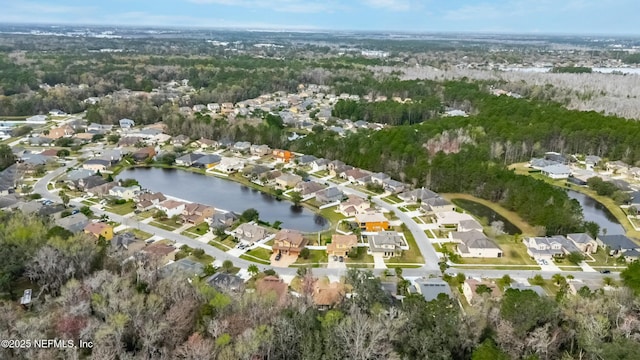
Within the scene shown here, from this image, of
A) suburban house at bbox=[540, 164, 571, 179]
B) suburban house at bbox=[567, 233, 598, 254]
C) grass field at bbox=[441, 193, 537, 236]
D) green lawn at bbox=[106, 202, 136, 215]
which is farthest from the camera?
suburban house at bbox=[540, 164, 571, 179]

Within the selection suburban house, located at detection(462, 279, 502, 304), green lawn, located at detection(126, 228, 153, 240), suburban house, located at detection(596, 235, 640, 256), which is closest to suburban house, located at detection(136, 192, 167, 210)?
green lawn, located at detection(126, 228, 153, 240)

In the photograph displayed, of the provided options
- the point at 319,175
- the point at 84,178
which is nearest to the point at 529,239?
the point at 319,175

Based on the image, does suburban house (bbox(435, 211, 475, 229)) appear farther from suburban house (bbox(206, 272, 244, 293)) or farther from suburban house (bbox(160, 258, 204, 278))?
suburban house (bbox(160, 258, 204, 278))

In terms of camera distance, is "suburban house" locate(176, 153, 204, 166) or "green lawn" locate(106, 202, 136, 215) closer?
"green lawn" locate(106, 202, 136, 215)

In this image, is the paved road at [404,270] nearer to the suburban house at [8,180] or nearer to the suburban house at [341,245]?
the suburban house at [341,245]

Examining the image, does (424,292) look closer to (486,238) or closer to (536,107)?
(486,238)

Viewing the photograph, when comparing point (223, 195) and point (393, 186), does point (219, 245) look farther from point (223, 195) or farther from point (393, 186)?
point (393, 186)

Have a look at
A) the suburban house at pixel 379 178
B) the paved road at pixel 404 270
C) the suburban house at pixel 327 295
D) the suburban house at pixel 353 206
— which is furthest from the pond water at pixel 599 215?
the suburban house at pixel 327 295
